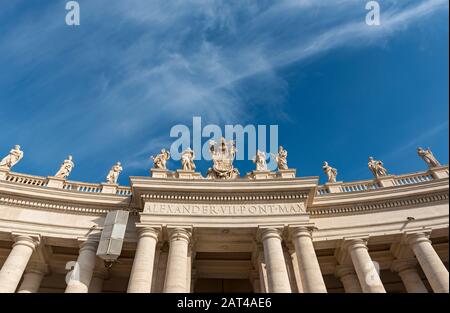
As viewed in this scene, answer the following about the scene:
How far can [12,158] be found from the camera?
29.7 meters

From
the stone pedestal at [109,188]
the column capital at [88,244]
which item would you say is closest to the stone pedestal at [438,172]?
the stone pedestal at [109,188]

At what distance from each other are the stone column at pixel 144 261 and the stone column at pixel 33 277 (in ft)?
29.2

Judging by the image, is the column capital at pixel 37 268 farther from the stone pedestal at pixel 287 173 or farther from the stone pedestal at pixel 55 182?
the stone pedestal at pixel 287 173

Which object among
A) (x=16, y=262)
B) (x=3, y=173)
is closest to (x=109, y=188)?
(x=3, y=173)

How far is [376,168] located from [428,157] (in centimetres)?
458

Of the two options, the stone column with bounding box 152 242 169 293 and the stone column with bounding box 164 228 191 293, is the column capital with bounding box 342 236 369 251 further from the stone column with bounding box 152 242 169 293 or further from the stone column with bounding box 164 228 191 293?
the stone column with bounding box 152 242 169 293

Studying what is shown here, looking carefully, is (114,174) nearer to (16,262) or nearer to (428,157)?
(16,262)

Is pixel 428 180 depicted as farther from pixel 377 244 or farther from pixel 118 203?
pixel 118 203

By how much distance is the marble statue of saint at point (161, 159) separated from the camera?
29720mm

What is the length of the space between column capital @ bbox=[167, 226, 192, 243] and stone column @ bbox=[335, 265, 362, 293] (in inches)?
503

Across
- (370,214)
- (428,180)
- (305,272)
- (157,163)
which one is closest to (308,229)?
(305,272)

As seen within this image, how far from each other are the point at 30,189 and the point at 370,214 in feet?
88.5

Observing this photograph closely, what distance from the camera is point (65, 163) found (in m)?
30.3

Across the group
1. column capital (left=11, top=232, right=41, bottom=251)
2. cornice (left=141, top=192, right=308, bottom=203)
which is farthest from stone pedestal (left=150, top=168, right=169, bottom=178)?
column capital (left=11, top=232, right=41, bottom=251)
